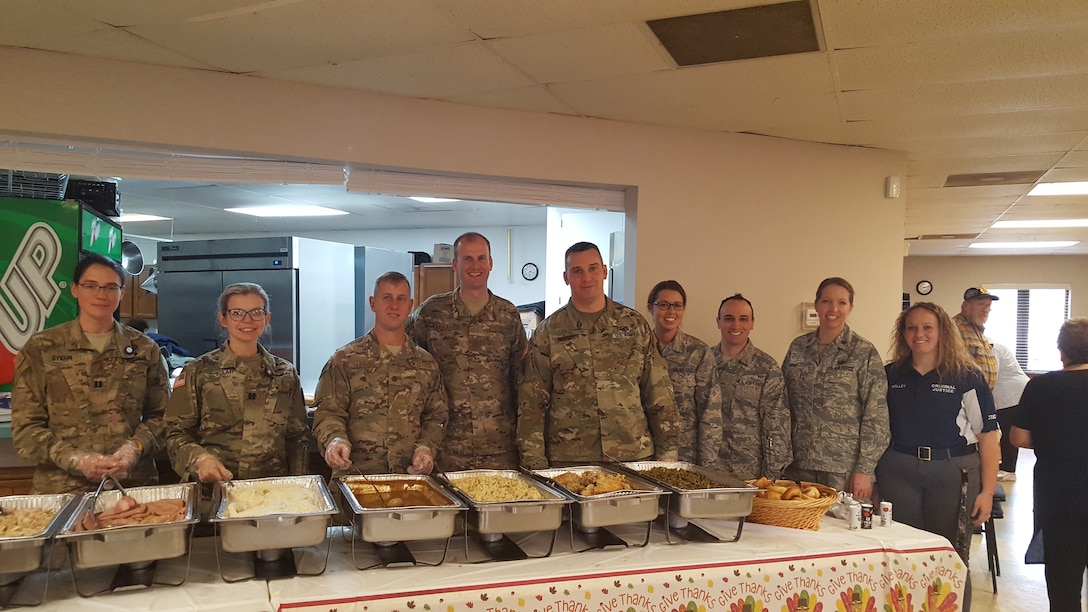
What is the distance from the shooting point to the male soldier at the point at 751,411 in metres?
2.91

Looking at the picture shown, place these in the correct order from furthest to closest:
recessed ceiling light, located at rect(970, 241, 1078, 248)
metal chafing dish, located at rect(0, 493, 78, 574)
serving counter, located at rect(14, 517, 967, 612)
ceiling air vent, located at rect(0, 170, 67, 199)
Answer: recessed ceiling light, located at rect(970, 241, 1078, 248) < ceiling air vent, located at rect(0, 170, 67, 199) < serving counter, located at rect(14, 517, 967, 612) < metal chafing dish, located at rect(0, 493, 78, 574)

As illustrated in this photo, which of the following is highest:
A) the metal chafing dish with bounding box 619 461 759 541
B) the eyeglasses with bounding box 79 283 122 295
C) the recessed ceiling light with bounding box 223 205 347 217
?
the recessed ceiling light with bounding box 223 205 347 217

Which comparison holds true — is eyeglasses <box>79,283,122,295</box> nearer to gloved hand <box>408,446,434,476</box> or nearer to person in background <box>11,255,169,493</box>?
person in background <box>11,255,169,493</box>

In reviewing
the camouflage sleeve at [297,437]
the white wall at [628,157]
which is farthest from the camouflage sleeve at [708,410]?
the camouflage sleeve at [297,437]

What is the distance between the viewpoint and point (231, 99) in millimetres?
3057

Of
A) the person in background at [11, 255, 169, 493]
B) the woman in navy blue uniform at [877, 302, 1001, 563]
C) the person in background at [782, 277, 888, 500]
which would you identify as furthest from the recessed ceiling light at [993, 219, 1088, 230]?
the person in background at [11, 255, 169, 493]

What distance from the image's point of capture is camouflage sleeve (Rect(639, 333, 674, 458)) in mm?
2707

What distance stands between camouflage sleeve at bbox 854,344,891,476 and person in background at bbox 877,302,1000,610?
10 centimetres

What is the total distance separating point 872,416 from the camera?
281 centimetres

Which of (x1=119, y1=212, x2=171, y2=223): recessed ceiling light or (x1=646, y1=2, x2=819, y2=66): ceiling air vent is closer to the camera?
(x1=646, y1=2, x2=819, y2=66): ceiling air vent

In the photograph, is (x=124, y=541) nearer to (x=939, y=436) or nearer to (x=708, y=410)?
(x=708, y=410)

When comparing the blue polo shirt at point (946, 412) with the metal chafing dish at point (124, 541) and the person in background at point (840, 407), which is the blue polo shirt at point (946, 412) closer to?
the person in background at point (840, 407)

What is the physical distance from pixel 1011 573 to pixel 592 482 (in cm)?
357

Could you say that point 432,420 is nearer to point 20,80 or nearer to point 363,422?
point 363,422
